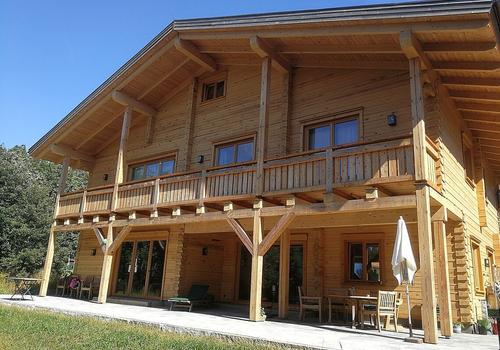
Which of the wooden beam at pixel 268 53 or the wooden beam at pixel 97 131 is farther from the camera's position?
the wooden beam at pixel 97 131

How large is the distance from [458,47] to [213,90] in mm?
8448

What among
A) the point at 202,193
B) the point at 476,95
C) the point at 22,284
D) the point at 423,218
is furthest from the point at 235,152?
the point at 22,284

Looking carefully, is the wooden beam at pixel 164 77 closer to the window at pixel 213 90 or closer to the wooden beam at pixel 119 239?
the window at pixel 213 90

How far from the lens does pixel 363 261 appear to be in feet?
35.4

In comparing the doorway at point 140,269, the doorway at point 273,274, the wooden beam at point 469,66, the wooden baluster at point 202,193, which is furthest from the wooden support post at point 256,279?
the doorway at point 140,269

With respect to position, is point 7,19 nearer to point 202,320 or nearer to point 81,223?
point 81,223

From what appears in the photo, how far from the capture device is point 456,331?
9141mm

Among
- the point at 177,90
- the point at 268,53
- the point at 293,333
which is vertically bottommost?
the point at 293,333

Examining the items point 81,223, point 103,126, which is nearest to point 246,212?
point 81,223

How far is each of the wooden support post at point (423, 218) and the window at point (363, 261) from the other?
3254mm

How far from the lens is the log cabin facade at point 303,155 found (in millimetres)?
8172

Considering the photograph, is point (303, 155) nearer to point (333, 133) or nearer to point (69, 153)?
point (333, 133)

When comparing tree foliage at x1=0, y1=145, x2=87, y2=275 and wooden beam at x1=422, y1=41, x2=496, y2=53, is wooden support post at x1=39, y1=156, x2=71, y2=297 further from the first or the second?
wooden beam at x1=422, y1=41, x2=496, y2=53

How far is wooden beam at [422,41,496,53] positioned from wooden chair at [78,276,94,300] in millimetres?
13183
